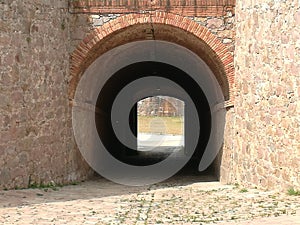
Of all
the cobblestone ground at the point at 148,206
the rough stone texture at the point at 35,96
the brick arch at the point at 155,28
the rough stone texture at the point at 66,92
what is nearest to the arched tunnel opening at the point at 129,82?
the brick arch at the point at 155,28

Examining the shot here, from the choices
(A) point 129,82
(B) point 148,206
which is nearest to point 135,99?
(A) point 129,82

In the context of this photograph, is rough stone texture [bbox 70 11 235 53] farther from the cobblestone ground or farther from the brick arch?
the cobblestone ground

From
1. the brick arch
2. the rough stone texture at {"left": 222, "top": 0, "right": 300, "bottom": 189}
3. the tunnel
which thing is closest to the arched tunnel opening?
the tunnel

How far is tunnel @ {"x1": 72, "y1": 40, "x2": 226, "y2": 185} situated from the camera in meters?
12.1

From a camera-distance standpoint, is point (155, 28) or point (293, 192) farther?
point (155, 28)

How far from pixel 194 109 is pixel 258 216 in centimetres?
1442

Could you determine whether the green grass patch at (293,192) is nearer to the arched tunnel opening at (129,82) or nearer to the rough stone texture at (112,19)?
the rough stone texture at (112,19)

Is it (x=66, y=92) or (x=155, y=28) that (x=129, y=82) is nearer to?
(x=155, y=28)

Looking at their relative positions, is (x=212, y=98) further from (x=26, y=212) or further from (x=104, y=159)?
(x=26, y=212)

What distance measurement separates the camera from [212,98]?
13703mm

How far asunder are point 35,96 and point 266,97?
442cm

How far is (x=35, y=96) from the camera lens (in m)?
9.62

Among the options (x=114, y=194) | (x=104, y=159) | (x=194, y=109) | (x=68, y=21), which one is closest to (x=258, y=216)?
(x=114, y=194)

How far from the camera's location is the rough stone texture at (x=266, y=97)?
7730mm
